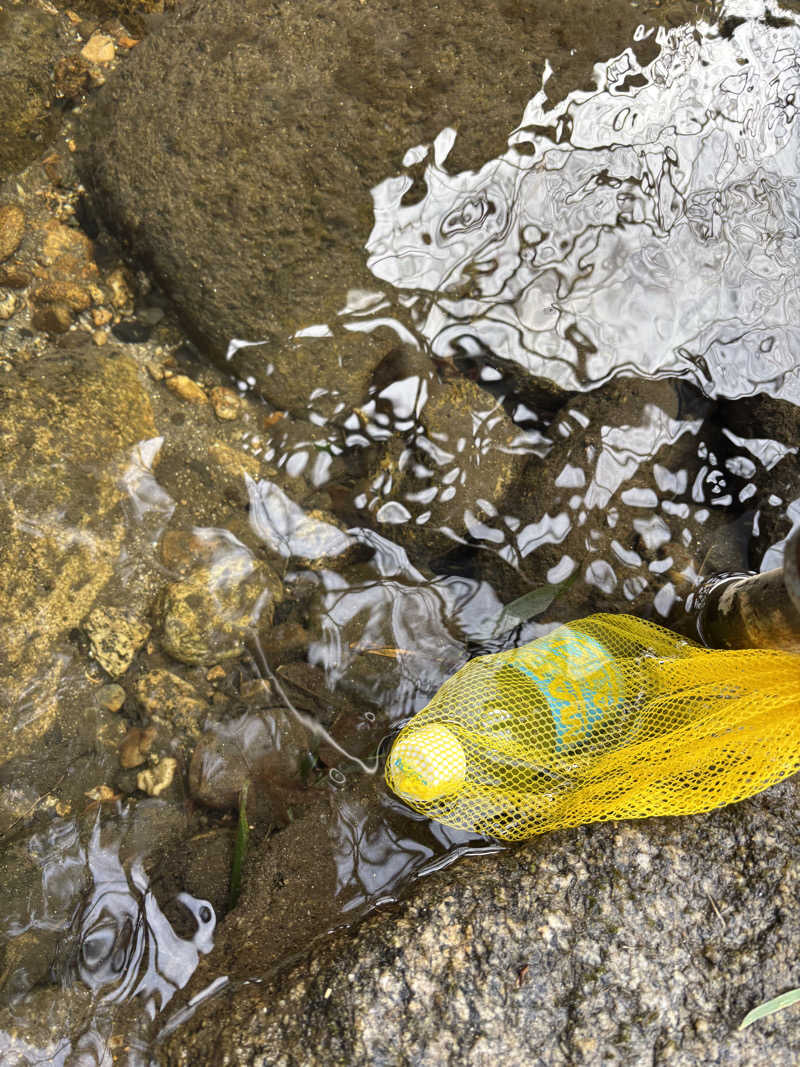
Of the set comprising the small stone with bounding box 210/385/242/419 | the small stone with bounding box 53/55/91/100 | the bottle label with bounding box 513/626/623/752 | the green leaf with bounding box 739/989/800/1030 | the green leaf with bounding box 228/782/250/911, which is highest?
the small stone with bounding box 53/55/91/100

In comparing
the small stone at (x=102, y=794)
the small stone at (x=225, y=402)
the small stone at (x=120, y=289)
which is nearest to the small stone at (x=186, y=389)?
the small stone at (x=225, y=402)

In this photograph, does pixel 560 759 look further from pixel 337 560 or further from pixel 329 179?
pixel 329 179

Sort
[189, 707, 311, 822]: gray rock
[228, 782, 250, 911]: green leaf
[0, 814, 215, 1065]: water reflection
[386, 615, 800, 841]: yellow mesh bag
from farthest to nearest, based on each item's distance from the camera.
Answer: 1. [189, 707, 311, 822]: gray rock
2. [228, 782, 250, 911]: green leaf
3. [0, 814, 215, 1065]: water reflection
4. [386, 615, 800, 841]: yellow mesh bag

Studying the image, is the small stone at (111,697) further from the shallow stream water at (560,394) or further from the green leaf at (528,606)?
the green leaf at (528,606)

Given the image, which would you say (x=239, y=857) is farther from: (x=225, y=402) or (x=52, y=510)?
(x=225, y=402)

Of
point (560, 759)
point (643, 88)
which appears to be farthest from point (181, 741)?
point (643, 88)

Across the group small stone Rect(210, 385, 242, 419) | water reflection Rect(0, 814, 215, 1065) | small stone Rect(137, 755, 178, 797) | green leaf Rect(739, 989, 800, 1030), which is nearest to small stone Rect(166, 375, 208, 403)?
small stone Rect(210, 385, 242, 419)

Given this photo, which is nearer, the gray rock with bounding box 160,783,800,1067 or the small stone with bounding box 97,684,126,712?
the gray rock with bounding box 160,783,800,1067

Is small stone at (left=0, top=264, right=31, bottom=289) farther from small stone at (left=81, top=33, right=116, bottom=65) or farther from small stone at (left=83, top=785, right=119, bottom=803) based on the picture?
small stone at (left=83, top=785, right=119, bottom=803)
